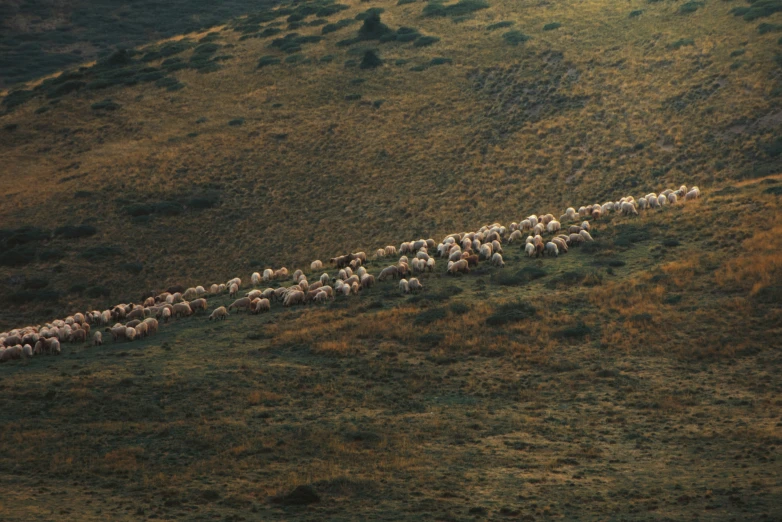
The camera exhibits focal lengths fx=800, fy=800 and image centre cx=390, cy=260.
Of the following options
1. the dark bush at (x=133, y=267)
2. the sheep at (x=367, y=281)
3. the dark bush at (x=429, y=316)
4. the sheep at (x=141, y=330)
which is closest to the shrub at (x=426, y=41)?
the dark bush at (x=133, y=267)

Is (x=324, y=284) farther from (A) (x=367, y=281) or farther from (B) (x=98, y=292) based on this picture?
(B) (x=98, y=292)

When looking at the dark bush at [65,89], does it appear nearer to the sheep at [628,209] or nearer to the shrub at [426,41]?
the shrub at [426,41]

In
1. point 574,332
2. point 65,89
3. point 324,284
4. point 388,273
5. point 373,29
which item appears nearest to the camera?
point 574,332

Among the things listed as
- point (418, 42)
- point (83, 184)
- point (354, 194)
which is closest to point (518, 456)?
point (354, 194)

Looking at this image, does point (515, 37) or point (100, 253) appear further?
point (515, 37)

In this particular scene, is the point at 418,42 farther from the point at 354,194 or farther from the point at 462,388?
the point at 462,388

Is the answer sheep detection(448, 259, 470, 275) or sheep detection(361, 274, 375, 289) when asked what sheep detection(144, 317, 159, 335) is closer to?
sheep detection(361, 274, 375, 289)

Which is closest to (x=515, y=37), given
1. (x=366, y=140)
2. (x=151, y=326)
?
(x=366, y=140)
